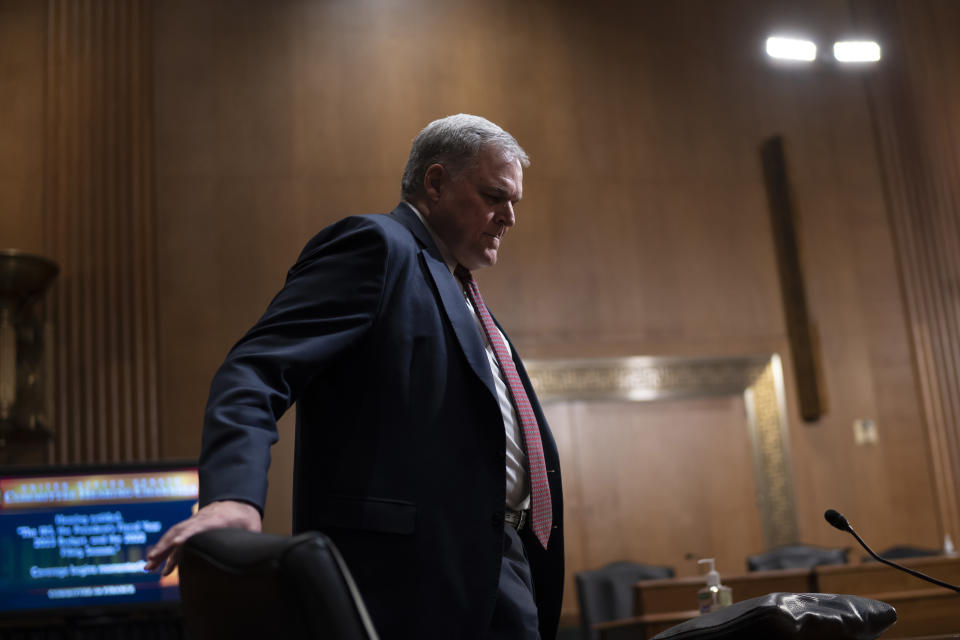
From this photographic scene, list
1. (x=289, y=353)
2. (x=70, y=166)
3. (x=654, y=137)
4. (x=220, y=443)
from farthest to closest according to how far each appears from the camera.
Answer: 1. (x=654, y=137)
2. (x=70, y=166)
3. (x=289, y=353)
4. (x=220, y=443)

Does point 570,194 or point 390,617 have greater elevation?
point 570,194

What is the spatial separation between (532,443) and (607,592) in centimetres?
405

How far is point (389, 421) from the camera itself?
1.32 metres

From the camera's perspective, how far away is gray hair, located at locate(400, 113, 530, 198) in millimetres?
1690

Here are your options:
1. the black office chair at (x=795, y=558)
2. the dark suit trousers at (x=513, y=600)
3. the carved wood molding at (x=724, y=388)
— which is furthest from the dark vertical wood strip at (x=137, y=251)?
the dark suit trousers at (x=513, y=600)

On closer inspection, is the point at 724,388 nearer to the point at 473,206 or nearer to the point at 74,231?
the point at 74,231

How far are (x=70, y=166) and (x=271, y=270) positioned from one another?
1431 mm

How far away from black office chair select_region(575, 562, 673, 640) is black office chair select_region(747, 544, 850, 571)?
0.54 meters

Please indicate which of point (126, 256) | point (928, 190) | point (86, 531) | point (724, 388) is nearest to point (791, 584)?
point (724, 388)

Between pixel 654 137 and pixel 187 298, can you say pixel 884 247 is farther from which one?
pixel 187 298

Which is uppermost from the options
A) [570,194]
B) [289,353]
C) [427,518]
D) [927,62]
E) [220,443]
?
[927,62]

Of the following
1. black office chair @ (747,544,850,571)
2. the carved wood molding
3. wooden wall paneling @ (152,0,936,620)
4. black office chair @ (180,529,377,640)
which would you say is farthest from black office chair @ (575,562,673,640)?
black office chair @ (180,529,377,640)

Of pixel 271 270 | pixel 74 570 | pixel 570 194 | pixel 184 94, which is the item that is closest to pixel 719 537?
pixel 570 194

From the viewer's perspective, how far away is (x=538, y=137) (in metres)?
6.97
